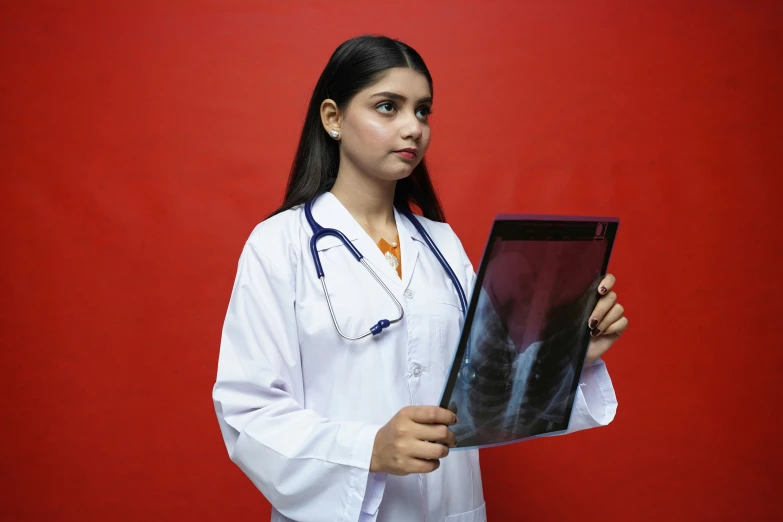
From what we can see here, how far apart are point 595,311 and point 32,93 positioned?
6.58ft

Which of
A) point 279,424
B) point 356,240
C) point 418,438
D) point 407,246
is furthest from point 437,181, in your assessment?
point 418,438

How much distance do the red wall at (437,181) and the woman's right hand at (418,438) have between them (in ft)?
4.74

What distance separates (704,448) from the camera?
106 inches

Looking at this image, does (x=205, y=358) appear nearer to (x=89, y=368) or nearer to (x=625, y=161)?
(x=89, y=368)

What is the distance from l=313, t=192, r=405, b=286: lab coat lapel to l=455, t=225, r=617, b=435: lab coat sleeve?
18cm

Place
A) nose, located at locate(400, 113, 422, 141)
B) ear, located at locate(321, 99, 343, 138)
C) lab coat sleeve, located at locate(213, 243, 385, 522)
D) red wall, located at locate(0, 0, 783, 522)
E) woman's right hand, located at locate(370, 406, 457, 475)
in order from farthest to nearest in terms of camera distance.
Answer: red wall, located at locate(0, 0, 783, 522)
ear, located at locate(321, 99, 343, 138)
nose, located at locate(400, 113, 422, 141)
lab coat sleeve, located at locate(213, 243, 385, 522)
woman's right hand, located at locate(370, 406, 457, 475)

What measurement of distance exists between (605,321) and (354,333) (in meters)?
0.47

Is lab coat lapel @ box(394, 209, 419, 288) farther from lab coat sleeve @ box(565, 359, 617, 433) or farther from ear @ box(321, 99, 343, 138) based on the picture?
lab coat sleeve @ box(565, 359, 617, 433)

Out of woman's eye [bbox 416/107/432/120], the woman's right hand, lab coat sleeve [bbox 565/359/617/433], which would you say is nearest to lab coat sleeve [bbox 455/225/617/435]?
lab coat sleeve [bbox 565/359/617/433]

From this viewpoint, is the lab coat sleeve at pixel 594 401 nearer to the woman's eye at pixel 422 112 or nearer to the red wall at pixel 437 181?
the woman's eye at pixel 422 112

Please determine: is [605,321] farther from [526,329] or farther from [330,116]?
[330,116]

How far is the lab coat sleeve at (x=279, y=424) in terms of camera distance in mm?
1254

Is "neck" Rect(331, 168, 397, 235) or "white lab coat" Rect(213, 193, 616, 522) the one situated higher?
"neck" Rect(331, 168, 397, 235)

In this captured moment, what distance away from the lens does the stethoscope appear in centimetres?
119
